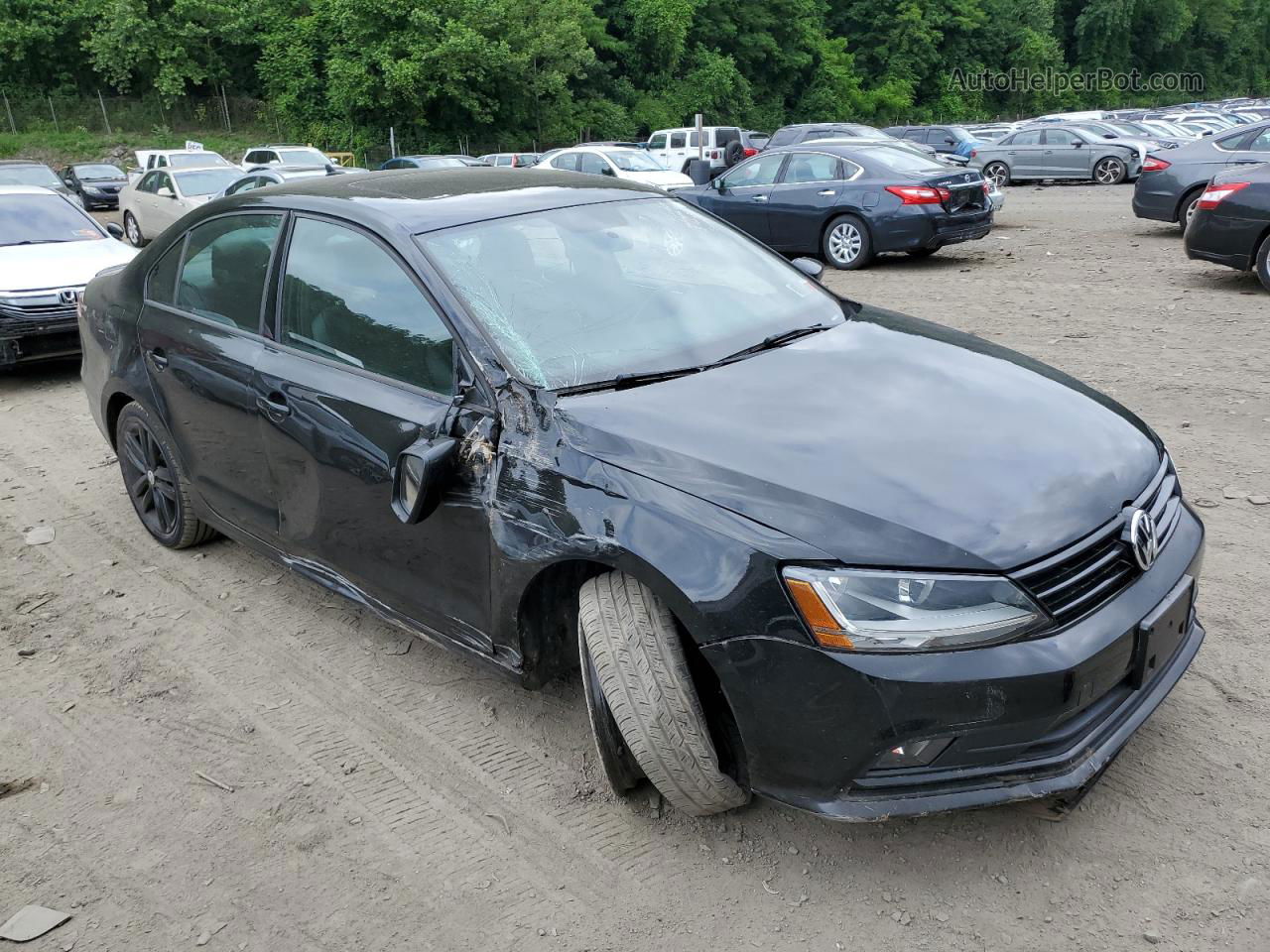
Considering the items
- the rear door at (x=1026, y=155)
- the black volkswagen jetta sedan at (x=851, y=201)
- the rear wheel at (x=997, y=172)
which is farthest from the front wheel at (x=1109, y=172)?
the black volkswagen jetta sedan at (x=851, y=201)

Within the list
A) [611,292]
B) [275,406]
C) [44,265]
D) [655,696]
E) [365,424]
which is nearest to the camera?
[655,696]

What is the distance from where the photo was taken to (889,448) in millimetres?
2686

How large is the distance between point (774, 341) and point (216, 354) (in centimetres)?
213

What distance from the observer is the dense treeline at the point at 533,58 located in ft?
128

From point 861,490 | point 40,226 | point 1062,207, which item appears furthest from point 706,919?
point 1062,207

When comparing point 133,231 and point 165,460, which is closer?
point 165,460

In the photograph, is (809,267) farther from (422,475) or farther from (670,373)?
(422,475)

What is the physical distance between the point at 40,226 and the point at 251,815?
820 cm

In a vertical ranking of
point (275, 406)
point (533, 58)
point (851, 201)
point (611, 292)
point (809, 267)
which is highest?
point (533, 58)

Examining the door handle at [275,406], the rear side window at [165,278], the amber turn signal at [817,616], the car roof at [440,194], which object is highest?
the car roof at [440,194]

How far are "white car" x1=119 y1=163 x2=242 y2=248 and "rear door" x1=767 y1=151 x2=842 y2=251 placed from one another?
29.9 ft

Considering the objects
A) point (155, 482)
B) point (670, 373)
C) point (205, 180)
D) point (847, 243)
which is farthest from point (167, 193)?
point (670, 373)

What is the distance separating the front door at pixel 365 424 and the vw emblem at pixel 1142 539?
1719 millimetres

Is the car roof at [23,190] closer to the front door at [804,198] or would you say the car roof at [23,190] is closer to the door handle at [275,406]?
the door handle at [275,406]
